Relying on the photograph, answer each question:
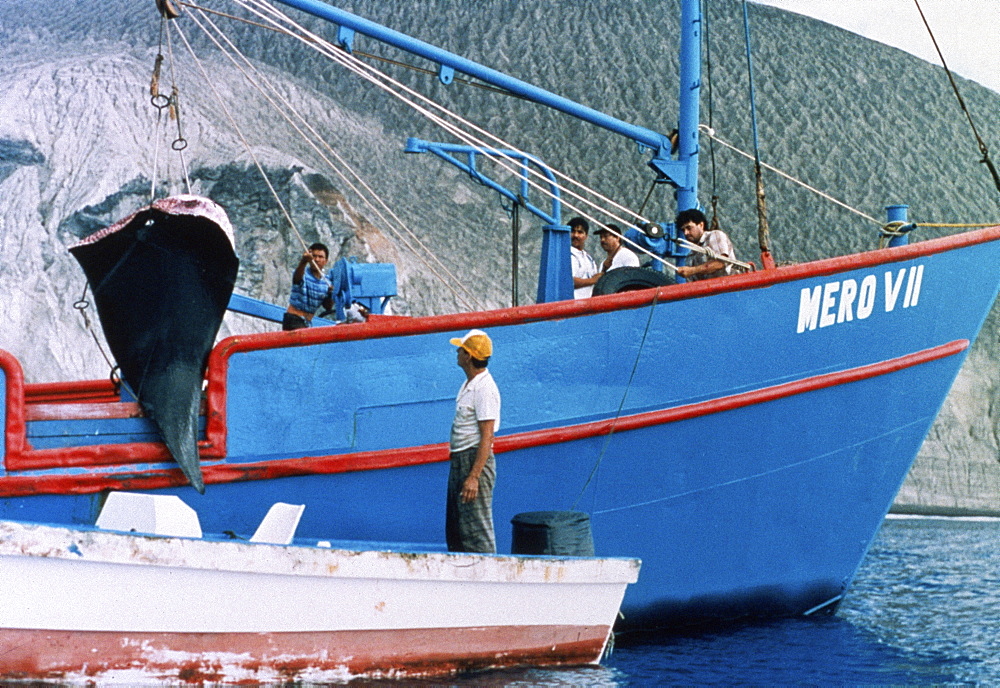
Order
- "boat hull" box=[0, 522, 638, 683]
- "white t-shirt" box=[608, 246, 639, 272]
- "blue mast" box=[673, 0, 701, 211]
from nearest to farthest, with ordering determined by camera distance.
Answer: "boat hull" box=[0, 522, 638, 683] < "white t-shirt" box=[608, 246, 639, 272] < "blue mast" box=[673, 0, 701, 211]

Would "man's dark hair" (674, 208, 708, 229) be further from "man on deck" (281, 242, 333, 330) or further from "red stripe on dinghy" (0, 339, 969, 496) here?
"man on deck" (281, 242, 333, 330)

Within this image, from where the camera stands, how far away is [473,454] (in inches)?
237

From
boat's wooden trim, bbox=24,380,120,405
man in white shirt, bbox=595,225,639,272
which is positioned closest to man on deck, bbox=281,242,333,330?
boat's wooden trim, bbox=24,380,120,405

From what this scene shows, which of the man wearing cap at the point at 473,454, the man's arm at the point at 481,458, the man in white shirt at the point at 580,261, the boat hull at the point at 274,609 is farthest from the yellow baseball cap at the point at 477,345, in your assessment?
the man in white shirt at the point at 580,261

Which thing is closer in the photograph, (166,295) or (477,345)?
(477,345)

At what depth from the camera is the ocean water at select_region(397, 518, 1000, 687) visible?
621cm

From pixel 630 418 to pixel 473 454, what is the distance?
4.02 feet

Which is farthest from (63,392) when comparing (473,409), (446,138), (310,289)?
(446,138)

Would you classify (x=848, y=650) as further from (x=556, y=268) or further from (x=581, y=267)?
(x=581, y=267)

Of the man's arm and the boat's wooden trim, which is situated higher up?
the boat's wooden trim

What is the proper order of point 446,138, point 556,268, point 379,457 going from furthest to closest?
point 446,138 < point 556,268 < point 379,457

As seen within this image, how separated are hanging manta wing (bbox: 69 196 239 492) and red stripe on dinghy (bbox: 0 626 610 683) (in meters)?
1.11

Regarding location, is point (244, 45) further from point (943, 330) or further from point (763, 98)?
point (943, 330)

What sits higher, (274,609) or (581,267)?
(581,267)
